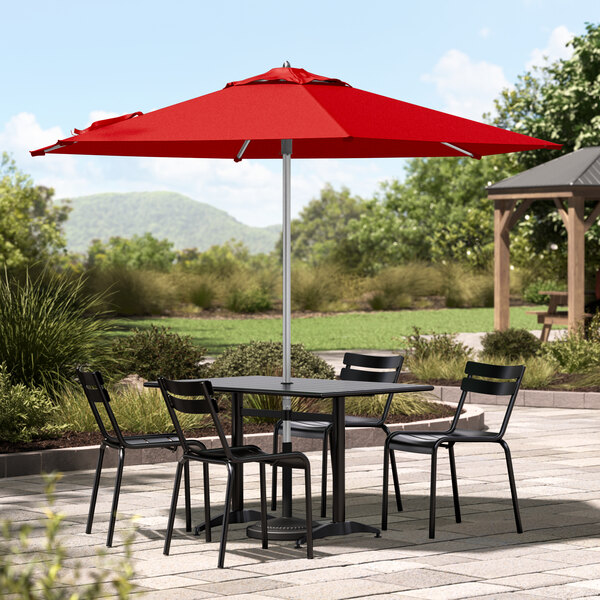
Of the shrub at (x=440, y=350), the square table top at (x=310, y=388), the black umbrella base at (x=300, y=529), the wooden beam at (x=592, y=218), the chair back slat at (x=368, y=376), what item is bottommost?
the black umbrella base at (x=300, y=529)

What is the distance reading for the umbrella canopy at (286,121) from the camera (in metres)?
6.05

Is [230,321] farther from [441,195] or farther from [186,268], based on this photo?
[441,195]

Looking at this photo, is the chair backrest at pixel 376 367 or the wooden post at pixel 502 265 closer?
the chair backrest at pixel 376 367

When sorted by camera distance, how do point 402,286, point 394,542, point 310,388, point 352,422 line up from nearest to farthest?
point 394,542 → point 310,388 → point 352,422 → point 402,286

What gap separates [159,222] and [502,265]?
507 ft

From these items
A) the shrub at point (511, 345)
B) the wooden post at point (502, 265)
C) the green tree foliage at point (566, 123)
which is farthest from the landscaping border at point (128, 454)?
the green tree foliage at point (566, 123)

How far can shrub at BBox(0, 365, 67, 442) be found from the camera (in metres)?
8.75

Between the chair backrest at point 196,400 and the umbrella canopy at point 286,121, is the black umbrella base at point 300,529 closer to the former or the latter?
the chair backrest at point 196,400

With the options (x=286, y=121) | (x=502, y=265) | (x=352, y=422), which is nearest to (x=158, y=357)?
(x=352, y=422)

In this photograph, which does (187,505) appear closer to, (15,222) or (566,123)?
(566,123)

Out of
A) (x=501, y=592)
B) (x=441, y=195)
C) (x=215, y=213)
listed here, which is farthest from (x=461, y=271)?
(x=215, y=213)

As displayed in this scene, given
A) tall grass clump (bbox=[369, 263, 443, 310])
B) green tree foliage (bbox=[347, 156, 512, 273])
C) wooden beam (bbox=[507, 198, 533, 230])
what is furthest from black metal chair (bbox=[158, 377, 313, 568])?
green tree foliage (bbox=[347, 156, 512, 273])

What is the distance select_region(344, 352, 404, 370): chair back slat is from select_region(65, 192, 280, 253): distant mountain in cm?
14951

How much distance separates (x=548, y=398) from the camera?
508 inches
